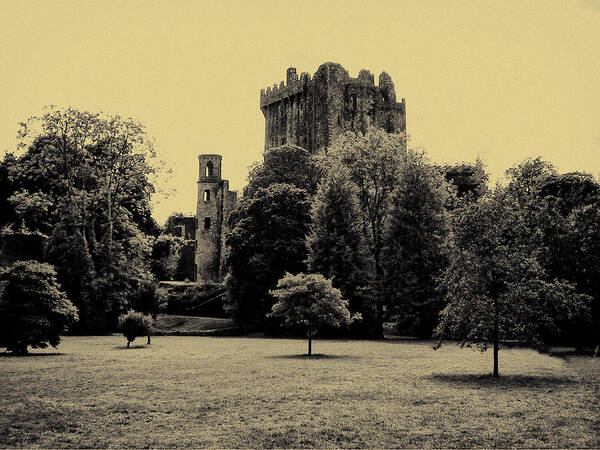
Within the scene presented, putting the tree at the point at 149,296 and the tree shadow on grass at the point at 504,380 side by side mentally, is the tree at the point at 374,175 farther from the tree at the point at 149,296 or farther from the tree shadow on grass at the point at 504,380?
the tree shadow on grass at the point at 504,380

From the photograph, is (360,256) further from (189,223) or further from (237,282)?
(189,223)

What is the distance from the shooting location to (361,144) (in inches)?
1620

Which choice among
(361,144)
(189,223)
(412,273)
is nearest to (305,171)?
(361,144)

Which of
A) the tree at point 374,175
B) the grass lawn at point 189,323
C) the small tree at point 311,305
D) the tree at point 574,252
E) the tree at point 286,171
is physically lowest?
the grass lawn at point 189,323

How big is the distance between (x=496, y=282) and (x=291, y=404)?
26.0ft

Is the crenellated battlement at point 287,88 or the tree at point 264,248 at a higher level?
the crenellated battlement at point 287,88

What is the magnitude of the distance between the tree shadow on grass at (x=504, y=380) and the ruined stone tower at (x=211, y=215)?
172 ft

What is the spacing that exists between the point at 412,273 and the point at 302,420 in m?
25.3

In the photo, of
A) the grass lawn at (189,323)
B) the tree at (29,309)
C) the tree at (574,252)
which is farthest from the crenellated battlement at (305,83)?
the tree at (29,309)

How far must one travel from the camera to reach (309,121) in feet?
Result: 227

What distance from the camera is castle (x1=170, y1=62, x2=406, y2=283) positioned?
6688cm

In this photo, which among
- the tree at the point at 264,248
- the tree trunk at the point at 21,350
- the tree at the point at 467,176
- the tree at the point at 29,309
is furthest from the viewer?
the tree at the point at 467,176

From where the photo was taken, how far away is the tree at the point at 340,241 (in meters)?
35.8

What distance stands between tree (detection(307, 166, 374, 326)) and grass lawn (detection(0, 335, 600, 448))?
1706 centimetres
